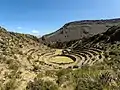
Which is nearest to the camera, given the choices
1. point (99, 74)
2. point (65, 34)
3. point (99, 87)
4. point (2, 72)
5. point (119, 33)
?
point (99, 87)

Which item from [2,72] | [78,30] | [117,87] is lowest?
[117,87]

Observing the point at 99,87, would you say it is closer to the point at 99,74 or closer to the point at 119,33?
the point at 99,74

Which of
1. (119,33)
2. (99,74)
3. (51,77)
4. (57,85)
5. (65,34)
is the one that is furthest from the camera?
(65,34)

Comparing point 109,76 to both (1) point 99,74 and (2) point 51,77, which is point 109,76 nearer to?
(1) point 99,74

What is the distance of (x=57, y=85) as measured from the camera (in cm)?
1405

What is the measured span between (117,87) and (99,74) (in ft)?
7.81

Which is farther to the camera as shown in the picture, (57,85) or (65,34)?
(65,34)

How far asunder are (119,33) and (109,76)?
157 feet

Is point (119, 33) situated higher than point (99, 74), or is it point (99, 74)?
point (119, 33)

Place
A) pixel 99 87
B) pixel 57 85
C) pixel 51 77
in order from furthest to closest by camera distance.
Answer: pixel 51 77
pixel 57 85
pixel 99 87

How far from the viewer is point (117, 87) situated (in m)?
12.9

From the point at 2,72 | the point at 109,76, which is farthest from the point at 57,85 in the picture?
the point at 2,72

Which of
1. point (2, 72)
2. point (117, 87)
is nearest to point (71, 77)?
point (117, 87)

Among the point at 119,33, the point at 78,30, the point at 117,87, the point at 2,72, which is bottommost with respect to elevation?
the point at 117,87
